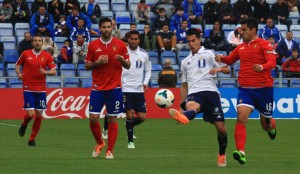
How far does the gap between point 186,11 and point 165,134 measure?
1257 cm

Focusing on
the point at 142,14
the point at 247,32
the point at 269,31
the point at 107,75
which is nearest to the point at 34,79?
the point at 107,75

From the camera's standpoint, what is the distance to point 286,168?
14.8m

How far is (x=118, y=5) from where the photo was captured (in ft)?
121

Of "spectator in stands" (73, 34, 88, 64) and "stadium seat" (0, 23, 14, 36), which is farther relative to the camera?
"stadium seat" (0, 23, 14, 36)

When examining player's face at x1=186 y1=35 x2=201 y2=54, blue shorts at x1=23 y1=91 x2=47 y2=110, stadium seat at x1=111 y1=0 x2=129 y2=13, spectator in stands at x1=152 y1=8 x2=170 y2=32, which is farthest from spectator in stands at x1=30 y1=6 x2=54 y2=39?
player's face at x1=186 y1=35 x2=201 y2=54

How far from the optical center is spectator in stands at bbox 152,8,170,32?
35447 millimetres

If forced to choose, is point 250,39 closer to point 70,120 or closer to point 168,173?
point 168,173

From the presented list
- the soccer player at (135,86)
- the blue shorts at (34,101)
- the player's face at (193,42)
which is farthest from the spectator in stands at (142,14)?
the player's face at (193,42)

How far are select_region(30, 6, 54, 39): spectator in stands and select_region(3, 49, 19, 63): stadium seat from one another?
0.98 metres

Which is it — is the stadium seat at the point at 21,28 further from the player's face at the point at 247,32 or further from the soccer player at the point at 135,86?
the player's face at the point at 247,32

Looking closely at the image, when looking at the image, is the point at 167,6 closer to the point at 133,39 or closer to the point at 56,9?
the point at 56,9

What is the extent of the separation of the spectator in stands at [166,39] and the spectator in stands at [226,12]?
2754 mm

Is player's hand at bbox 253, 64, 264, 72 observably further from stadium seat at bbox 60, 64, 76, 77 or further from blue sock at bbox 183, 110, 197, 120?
stadium seat at bbox 60, 64, 76, 77

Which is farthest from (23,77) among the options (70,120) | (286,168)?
(70,120)
